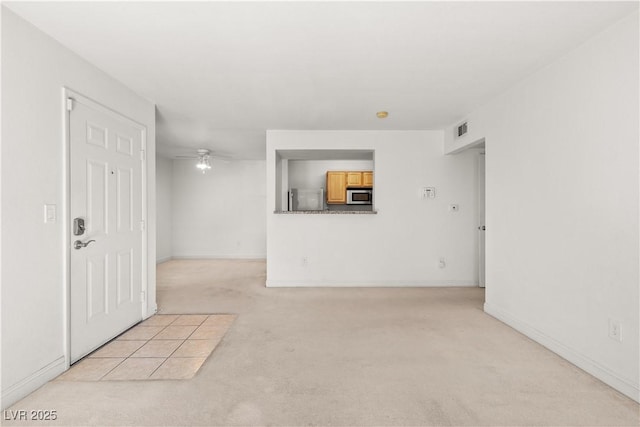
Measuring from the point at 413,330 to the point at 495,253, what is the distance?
1219mm

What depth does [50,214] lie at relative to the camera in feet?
6.60

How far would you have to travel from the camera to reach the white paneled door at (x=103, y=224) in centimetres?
225

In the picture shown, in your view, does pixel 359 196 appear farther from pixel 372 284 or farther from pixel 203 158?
pixel 203 158

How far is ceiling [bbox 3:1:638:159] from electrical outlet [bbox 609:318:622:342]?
1.88 metres

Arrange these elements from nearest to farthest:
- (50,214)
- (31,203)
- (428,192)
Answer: (31,203), (50,214), (428,192)

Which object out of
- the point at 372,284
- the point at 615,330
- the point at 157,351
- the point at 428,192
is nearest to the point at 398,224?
the point at 428,192

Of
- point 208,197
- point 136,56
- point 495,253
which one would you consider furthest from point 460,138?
point 208,197

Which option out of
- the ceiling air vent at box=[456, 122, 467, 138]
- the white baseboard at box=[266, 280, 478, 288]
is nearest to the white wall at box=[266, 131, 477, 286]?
the white baseboard at box=[266, 280, 478, 288]

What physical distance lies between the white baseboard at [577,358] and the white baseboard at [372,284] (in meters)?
1.41

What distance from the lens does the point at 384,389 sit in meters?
1.91

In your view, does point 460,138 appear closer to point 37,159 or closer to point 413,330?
point 413,330

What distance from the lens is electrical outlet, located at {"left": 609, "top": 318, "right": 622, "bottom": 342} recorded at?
1920mm

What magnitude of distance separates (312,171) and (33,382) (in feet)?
18.3

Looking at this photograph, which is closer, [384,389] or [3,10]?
[3,10]
